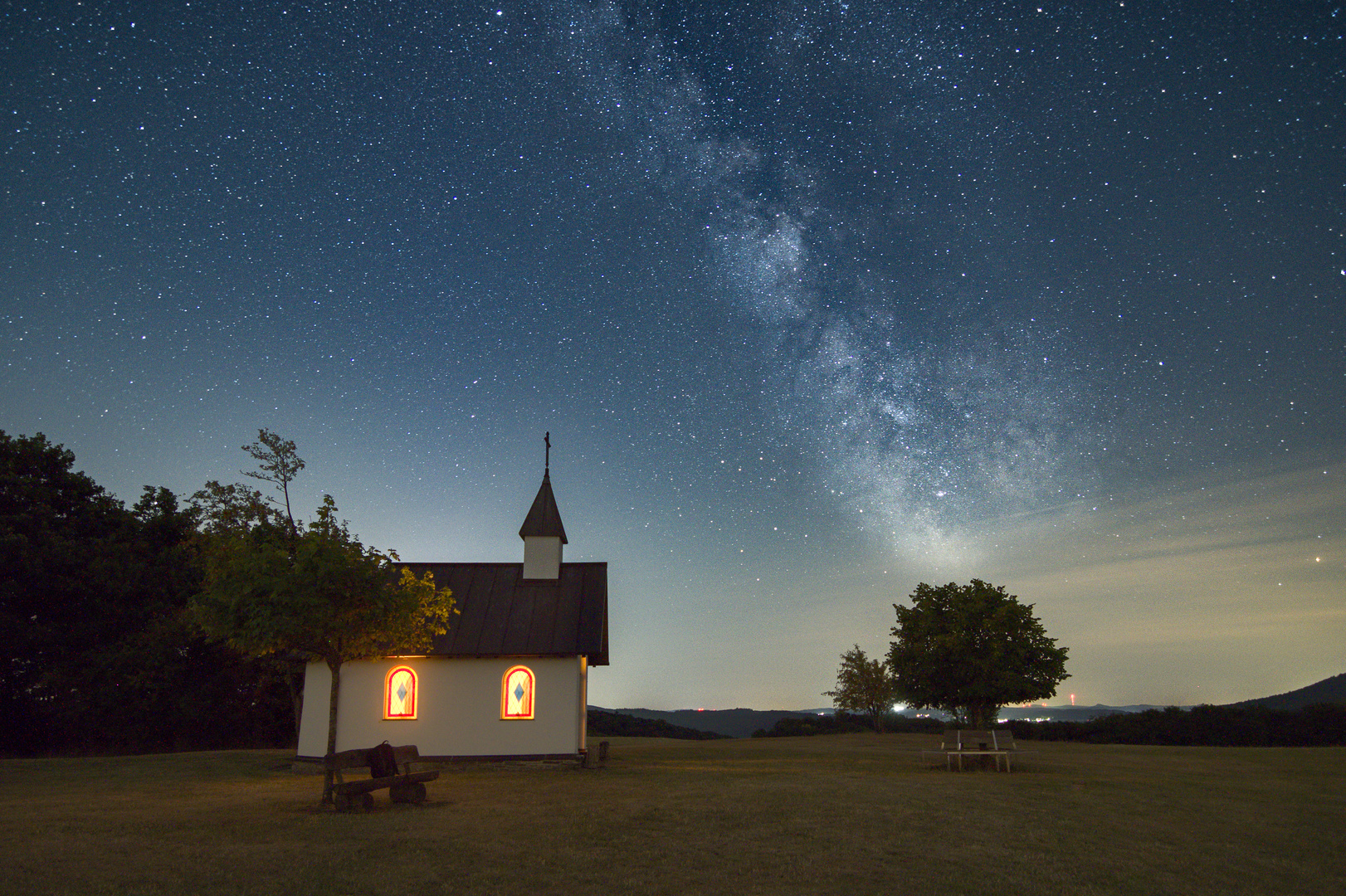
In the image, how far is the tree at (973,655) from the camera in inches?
961

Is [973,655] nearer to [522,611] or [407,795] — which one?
[522,611]

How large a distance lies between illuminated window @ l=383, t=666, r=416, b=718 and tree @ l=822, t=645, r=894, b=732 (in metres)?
35.3

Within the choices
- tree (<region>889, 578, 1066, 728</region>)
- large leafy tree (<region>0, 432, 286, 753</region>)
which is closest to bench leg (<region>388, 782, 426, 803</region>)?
tree (<region>889, 578, 1066, 728</region>)

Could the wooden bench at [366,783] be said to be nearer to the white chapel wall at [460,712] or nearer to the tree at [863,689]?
the white chapel wall at [460,712]

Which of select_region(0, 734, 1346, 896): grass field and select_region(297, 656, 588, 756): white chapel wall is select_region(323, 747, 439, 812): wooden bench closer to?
select_region(0, 734, 1346, 896): grass field

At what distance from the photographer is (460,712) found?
2388 centimetres

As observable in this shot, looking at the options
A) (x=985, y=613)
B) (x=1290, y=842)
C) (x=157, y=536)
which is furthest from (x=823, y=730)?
(x=1290, y=842)

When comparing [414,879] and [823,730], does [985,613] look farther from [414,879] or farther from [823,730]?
[823,730]

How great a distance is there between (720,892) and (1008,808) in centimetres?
819

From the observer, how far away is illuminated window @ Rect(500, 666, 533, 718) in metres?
23.8

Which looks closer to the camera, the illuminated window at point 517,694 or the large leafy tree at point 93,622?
the illuminated window at point 517,694

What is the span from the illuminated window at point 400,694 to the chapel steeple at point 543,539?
17.7ft

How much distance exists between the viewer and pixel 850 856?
31.6 ft

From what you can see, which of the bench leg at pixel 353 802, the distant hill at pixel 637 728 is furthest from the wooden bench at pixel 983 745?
the distant hill at pixel 637 728
